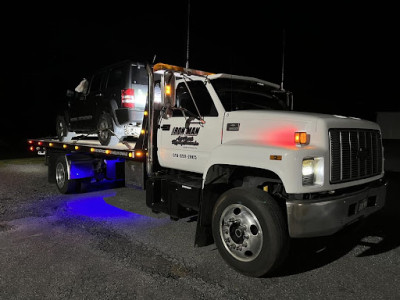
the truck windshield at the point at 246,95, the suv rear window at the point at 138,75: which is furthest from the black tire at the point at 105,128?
the truck windshield at the point at 246,95

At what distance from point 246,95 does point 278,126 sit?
1273mm

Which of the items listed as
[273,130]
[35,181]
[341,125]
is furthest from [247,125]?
[35,181]

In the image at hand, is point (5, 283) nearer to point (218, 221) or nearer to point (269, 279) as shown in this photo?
point (218, 221)

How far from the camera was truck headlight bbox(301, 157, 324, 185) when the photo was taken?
3.64 m

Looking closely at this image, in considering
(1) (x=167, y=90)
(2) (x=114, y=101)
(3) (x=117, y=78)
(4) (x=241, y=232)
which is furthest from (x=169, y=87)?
(3) (x=117, y=78)

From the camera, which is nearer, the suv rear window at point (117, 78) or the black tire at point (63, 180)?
the suv rear window at point (117, 78)

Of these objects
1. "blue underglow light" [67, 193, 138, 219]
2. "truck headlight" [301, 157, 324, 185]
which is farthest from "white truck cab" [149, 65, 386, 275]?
"blue underglow light" [67, 193, 138, 219]

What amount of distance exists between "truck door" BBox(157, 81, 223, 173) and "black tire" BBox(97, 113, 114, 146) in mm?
2321

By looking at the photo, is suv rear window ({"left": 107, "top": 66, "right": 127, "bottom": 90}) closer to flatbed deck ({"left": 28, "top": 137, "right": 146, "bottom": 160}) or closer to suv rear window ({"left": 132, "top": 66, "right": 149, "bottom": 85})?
suv rear window ({"left": 132, "top": 66, "right": 149, "bottom": 85})

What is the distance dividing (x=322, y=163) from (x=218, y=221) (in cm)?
139

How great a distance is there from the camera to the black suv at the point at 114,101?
7.11 meters

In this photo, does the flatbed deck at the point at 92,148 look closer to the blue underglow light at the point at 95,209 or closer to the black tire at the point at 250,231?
the blue underglow light at the point at 95,209

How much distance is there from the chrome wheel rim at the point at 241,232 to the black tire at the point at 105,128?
13.3 ft

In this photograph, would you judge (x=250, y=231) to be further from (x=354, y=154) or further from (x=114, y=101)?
(x=114, y=101)
